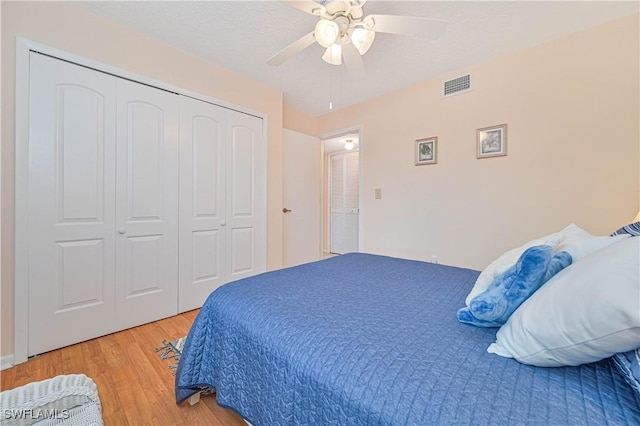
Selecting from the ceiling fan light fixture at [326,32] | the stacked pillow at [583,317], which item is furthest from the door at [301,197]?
the stacked pillow at [583,317]

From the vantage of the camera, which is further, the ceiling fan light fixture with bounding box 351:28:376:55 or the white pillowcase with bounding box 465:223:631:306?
the ceiling fan light fixture with bounding box 351:28:376:55

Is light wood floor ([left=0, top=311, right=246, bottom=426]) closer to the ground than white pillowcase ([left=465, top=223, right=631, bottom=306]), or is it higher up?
closer to the ground

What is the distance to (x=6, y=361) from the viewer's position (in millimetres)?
1621

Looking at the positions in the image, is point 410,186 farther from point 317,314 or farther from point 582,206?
point 317,314

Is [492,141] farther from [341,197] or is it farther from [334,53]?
[341,197]

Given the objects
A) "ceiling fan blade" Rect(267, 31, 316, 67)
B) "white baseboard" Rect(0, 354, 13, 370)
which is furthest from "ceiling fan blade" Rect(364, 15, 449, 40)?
"white baseboard" Rect(0, 354, 13, 370)

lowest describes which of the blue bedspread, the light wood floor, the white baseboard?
the light wood floor

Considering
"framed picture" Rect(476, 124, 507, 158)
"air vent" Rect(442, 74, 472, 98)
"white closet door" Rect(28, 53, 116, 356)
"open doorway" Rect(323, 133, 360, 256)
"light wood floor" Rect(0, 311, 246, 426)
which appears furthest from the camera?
"open doorway" Rect(323, 133, 360, 256)

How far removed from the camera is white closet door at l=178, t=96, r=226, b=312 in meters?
2.44

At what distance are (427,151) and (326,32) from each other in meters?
1.79

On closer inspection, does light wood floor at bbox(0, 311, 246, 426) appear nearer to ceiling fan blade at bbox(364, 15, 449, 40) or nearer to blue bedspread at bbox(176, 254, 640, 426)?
blue bedspread at bbox(176, 254, 640, 426)

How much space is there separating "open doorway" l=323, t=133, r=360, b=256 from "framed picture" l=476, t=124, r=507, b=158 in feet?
8.01

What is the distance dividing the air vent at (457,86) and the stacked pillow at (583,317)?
7.76ft

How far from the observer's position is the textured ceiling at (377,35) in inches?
70.5
